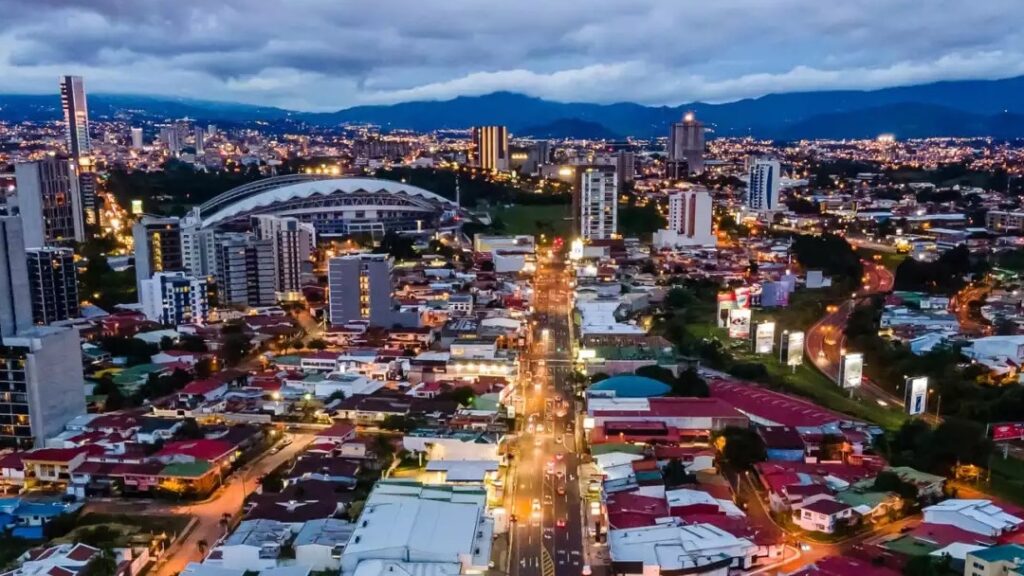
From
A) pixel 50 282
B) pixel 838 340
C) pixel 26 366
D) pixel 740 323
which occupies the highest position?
pixel 50 282

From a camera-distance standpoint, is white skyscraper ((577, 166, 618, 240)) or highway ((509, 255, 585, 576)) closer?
highway ((509, 255, 585, 576))

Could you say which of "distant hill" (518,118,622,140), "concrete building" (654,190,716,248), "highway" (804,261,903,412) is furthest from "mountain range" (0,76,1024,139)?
"highway" (804,261,903,412)

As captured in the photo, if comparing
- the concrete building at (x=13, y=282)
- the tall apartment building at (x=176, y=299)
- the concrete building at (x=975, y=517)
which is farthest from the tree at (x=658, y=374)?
the tall apartment building at (x=176, y=299)

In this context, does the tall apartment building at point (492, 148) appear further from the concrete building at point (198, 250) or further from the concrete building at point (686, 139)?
the concrete building at point (198, 250)

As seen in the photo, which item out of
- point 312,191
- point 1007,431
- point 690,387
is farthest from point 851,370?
point 312,191

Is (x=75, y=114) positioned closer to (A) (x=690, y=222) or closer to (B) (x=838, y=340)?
(A) (x=690, y=222)

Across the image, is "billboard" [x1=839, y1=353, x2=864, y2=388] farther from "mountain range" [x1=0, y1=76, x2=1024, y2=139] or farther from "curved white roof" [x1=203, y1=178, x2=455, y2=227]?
"mountain range" [x1=0, y1=76, x2=1024, y2=139]
